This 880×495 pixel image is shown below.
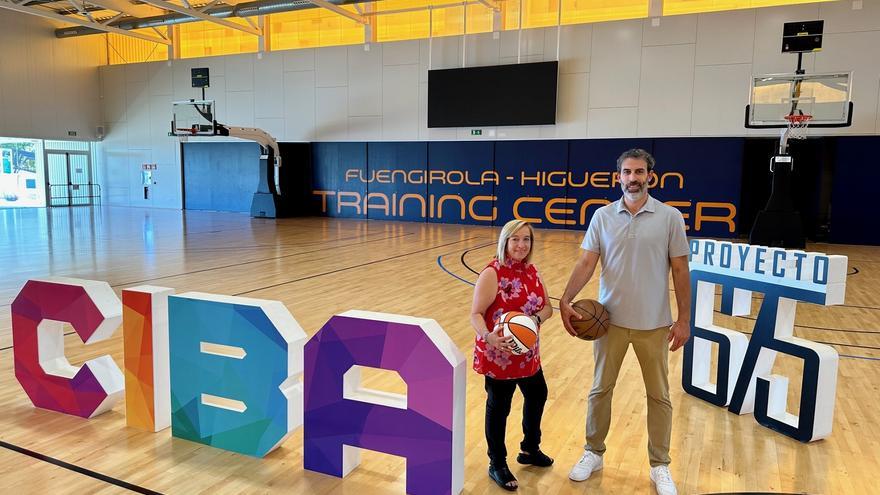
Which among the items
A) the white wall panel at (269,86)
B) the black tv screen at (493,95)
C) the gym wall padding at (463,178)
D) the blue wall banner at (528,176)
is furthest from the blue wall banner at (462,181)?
the white wall panel at (269,86)

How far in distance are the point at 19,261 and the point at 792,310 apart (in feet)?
37.4

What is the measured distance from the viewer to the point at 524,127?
18.0m

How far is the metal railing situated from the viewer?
25.1m

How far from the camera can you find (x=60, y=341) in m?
4.40

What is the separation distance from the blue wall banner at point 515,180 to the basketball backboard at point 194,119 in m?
3.59

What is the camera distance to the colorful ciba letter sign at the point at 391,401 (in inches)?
121

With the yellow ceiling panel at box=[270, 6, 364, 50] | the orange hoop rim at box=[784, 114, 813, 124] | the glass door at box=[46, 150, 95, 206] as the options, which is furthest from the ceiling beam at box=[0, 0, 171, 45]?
the orange hoop rim at box=[784, 114, 813, 124]

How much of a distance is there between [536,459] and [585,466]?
0.92 ft

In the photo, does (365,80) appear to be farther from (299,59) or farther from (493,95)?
(493,95)

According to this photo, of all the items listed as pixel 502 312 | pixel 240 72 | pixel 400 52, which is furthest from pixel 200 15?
pixel 502 312

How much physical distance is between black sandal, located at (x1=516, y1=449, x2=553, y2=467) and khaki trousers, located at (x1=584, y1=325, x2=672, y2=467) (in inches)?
12.1

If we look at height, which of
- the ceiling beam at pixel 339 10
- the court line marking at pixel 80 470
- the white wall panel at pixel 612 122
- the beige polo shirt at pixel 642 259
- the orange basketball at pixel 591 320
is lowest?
the court line marking at pixel 80 470

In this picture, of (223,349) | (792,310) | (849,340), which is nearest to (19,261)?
(223,349)

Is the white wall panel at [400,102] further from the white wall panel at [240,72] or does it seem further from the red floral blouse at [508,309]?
the red floral blouse at [508,309]
